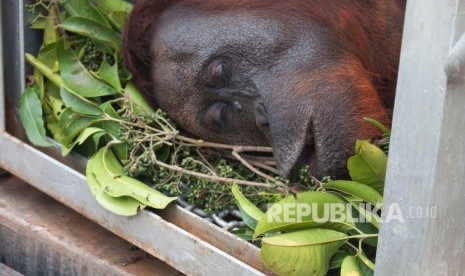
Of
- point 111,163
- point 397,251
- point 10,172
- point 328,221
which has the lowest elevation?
point 10,172

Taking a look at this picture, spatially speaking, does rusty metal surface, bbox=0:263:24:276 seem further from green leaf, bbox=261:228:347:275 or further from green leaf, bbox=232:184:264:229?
green leaf, bbox=261:228:347:275

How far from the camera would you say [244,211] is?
2.44 meters

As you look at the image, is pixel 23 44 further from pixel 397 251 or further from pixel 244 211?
pixel 397 251

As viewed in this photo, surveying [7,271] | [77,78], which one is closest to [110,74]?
[77,78]

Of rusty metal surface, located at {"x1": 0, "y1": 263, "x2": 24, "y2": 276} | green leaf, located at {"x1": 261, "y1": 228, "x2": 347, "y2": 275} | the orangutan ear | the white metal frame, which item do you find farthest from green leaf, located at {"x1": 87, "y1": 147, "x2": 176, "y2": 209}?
the white metal frame

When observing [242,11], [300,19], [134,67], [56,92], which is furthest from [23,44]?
[300,19]

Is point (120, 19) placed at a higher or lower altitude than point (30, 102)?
higher

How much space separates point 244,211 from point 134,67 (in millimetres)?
876

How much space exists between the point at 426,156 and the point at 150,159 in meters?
1.23

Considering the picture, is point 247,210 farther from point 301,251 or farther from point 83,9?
point 83,9

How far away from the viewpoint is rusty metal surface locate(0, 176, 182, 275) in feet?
8.95

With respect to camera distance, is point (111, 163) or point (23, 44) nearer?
point (111, 163)

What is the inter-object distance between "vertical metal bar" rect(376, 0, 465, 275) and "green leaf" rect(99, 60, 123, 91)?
4.69 feet

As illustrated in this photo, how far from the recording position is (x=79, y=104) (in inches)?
118
